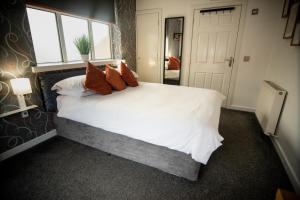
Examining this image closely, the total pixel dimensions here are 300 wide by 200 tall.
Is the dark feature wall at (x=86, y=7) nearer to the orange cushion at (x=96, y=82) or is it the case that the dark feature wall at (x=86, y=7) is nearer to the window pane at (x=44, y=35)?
the window pane at (x=44, y=35)

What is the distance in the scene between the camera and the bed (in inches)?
53.9

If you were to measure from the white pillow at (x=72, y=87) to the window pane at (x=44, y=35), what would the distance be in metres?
0.55

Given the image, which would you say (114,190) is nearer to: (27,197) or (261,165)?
(27,197)

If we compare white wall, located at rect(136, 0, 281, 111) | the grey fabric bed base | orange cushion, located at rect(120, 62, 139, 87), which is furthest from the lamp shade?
white wall, located at rect(136, 0, 281, 111)

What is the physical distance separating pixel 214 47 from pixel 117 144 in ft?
9.28

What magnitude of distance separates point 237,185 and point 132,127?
118cm

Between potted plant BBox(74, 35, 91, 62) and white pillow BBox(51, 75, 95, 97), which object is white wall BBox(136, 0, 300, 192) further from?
white pillow BBox(51, 75, 95, 97)

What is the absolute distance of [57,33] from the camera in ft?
7.91

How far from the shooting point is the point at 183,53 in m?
3.58

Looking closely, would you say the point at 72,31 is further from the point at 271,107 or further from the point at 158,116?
the point at 271,107

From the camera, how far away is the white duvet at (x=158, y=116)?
1.35 meters

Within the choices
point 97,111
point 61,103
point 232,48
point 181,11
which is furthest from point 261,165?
point 181,11

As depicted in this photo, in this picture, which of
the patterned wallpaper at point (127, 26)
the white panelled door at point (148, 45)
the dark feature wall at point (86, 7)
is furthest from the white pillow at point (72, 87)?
the white panelled door at point (148, 45)

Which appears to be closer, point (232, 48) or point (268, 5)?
point (268, 5)
